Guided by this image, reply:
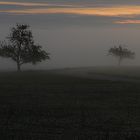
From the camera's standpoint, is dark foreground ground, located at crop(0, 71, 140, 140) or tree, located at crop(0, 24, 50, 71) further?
tree, located at crop(0, 24, 50, 71)

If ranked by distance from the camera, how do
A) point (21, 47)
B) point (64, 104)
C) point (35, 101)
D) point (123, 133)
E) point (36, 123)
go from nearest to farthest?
point (123, 133), point (36, 123), point (64, 104), point (35, 101), point (21, 47)

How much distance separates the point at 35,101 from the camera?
37.1m

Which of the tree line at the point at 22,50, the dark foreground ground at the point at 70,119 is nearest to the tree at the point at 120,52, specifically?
the tree line at the point at 22,50

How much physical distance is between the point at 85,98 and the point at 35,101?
16.3ft

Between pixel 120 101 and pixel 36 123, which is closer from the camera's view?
pixel 36 123

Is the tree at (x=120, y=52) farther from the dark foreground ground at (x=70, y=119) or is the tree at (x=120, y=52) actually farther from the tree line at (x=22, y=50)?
the dark foreground ground at (x=70, y=119)

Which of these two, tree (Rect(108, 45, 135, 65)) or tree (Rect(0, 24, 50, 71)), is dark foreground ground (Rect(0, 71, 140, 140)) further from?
tree (Rect(108, 45, 135, 65))

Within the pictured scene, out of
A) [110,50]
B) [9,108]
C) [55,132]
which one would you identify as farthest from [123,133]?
[110,50]

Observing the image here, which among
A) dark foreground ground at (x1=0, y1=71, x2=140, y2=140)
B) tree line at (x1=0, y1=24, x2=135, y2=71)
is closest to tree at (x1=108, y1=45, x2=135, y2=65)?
tree line at (x1=0, y1=24, x2=135, y2=71)

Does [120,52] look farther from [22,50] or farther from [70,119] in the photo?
[70,119]

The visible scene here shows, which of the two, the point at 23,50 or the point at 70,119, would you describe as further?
the point at 23,50

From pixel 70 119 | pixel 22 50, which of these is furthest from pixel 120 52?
pixel 70 119

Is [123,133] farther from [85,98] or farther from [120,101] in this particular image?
[85,98]

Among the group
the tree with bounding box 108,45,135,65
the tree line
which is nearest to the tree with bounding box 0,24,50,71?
the tree line
